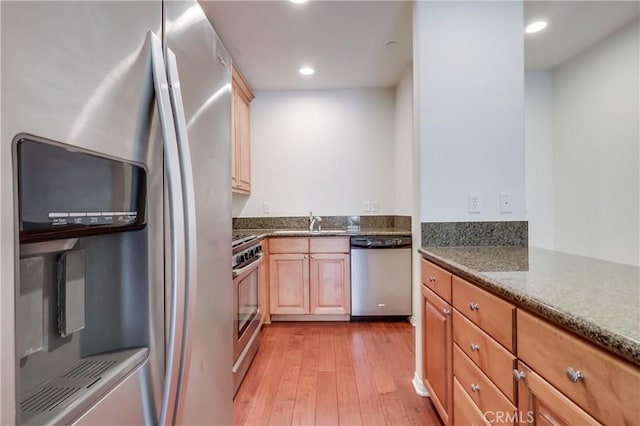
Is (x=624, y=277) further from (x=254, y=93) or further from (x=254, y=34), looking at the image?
(x=254, y=93)

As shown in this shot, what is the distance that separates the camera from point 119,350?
60 centimetres

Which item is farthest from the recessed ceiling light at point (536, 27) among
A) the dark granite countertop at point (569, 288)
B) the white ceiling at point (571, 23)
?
the dark granite countertop at point (569, 288)

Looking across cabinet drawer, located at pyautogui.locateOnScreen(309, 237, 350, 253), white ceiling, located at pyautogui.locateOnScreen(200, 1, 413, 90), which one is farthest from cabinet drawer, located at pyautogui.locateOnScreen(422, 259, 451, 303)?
white ceiling, located at pyautogui.locateOnScreen(200, 1, 413, 90)

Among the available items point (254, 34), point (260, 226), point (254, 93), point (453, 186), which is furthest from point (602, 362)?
point (254, 93)

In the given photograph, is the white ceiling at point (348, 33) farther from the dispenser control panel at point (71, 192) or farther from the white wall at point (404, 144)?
the dispenser control panel at point (71, 192)

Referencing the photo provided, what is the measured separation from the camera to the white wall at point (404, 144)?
3252 mm

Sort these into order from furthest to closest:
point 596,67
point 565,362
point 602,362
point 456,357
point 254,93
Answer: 1. point 254,93
2. point 596,67
3. point 456,357
4. point 565,362
5. point 602,362

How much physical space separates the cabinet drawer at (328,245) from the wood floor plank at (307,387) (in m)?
0.86

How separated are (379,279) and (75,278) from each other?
2.99 m

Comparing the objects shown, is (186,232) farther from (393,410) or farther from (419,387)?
(419,387)

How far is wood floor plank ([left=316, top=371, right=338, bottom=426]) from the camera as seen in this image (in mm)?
1804

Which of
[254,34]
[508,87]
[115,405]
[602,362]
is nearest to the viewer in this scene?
[115,405]

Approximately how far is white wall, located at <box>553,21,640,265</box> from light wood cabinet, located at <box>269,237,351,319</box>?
7.14 ft

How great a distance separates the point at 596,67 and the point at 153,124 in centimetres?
362
